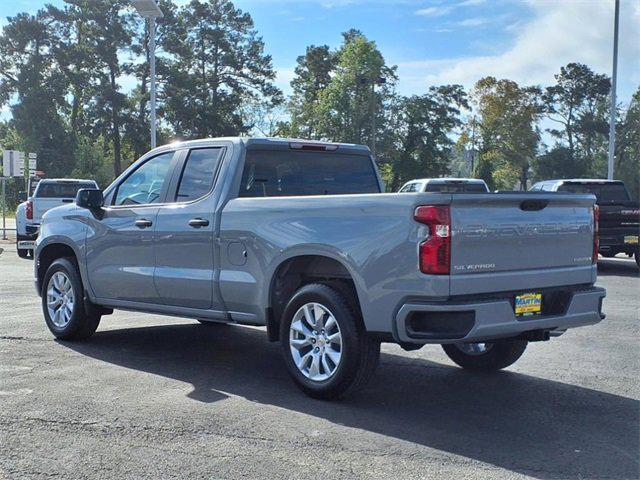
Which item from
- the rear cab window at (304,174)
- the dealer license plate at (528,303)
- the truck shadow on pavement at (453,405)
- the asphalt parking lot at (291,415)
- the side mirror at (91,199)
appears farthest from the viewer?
the side mirror at (91,199)

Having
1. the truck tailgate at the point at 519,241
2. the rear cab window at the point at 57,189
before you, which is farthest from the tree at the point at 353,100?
the truck tailgate at the point at 519,241

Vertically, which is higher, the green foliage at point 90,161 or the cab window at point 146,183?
the green foliage at point 90,161

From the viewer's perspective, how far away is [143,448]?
14.6ft

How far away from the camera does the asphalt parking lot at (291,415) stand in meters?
4.22

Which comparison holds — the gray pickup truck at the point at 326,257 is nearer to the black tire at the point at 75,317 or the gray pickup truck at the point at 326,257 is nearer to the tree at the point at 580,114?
the black tire at the point at 75,317

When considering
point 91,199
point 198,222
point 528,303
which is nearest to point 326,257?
point 198,222

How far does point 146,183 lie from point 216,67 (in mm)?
56304

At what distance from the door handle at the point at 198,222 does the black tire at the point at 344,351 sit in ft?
3.94

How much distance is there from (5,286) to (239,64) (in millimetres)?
51201

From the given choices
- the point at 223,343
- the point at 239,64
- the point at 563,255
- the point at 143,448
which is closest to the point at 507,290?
the point at 563,255

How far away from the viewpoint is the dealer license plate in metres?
5.16

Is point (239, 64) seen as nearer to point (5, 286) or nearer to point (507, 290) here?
point (5, 286)

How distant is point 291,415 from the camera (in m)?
5.17

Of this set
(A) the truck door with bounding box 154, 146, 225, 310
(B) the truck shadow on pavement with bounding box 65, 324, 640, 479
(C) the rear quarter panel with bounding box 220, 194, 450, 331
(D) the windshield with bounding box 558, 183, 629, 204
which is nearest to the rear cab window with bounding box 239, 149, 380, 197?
(A) the truck door with bounding box 154, 146, 225, 310
